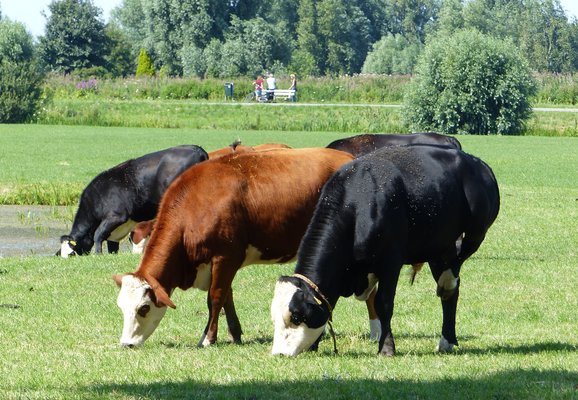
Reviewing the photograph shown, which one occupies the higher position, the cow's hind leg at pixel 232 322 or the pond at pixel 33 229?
the cow's hind leg at pixel 232 322

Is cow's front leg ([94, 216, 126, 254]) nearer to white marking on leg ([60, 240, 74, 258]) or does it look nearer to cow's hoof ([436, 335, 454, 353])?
white marking on leg ([60, 240, 74, 258])

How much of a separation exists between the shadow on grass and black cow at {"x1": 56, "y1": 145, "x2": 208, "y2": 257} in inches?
357

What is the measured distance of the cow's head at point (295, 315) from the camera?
29.8 ft

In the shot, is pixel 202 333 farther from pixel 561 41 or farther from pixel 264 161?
pixel 561 41

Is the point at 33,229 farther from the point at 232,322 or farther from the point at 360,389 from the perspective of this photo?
the point at 360,389

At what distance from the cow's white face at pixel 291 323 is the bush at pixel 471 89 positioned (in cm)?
4046

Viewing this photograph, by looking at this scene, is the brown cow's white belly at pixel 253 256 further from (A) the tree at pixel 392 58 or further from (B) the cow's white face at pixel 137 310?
(A) the tree at pixel 392 58

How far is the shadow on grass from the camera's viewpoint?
7660 mm

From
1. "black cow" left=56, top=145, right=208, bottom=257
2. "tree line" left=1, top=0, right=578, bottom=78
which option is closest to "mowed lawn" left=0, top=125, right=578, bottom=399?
"black cow" left=56, top=145, right=208, bottom=257

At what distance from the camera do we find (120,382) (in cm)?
823

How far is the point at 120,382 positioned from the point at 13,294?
212 inches

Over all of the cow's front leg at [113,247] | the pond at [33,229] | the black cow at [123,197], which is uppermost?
the black cow at [123,197]

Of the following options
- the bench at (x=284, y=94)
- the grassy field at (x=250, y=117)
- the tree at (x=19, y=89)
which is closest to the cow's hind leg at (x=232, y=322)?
the grassy field at (x=250, y=117)

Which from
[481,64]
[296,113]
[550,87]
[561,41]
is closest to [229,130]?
[296,113]
